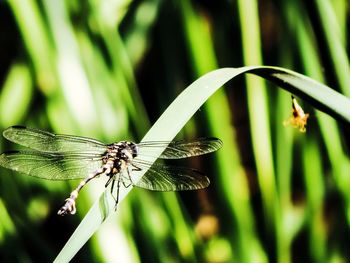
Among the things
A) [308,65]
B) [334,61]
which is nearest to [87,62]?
[308,65]

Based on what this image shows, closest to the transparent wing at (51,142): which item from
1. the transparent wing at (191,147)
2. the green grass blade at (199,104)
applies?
the transparent wing at (191,147)

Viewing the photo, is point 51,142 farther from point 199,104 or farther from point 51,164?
point 199,104

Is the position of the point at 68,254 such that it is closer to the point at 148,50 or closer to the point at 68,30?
the point at 68,30

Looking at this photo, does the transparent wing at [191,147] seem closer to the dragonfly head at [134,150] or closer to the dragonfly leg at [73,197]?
the dragonfly head at [134,150]

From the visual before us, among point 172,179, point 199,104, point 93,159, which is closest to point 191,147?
point 172,179

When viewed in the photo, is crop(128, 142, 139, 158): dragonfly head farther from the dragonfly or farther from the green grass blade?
the green grass blade

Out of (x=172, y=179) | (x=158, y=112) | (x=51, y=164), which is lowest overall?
(x=172, y=179)
